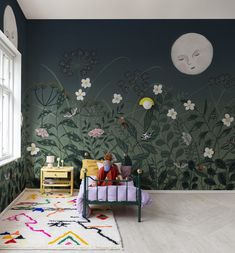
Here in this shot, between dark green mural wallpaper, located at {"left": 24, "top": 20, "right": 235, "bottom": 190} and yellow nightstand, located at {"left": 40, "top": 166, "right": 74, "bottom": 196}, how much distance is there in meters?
0.34

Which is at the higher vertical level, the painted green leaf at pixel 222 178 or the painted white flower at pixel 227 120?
the painted white flower at pixel 227 120

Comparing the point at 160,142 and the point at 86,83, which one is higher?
the point at 86,83

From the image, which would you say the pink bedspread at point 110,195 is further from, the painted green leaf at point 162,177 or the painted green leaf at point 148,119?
the painted green leaf at point 148,119

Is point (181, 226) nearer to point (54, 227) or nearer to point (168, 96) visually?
point (54, 227)

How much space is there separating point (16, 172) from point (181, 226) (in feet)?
9.19

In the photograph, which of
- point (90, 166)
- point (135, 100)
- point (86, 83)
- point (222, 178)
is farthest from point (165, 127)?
point (86, 83)

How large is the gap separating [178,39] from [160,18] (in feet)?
1.69

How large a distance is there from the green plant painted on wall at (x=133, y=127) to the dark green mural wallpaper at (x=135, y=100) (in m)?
0.02

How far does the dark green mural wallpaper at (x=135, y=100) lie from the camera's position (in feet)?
19.4

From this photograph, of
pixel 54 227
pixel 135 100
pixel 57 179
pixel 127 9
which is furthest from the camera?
pixel 135 100

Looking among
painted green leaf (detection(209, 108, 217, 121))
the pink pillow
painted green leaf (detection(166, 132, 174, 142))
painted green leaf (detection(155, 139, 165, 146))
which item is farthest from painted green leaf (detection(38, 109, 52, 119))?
painted green leaf (detection(209, 108, 217, 121))

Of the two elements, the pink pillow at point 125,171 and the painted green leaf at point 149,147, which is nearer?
the pink pillow at point 125,171

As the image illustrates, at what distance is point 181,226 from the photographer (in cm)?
392

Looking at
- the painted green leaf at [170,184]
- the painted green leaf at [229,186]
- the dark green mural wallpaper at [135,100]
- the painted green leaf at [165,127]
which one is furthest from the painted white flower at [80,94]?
the painted green leaf at [229,186]
